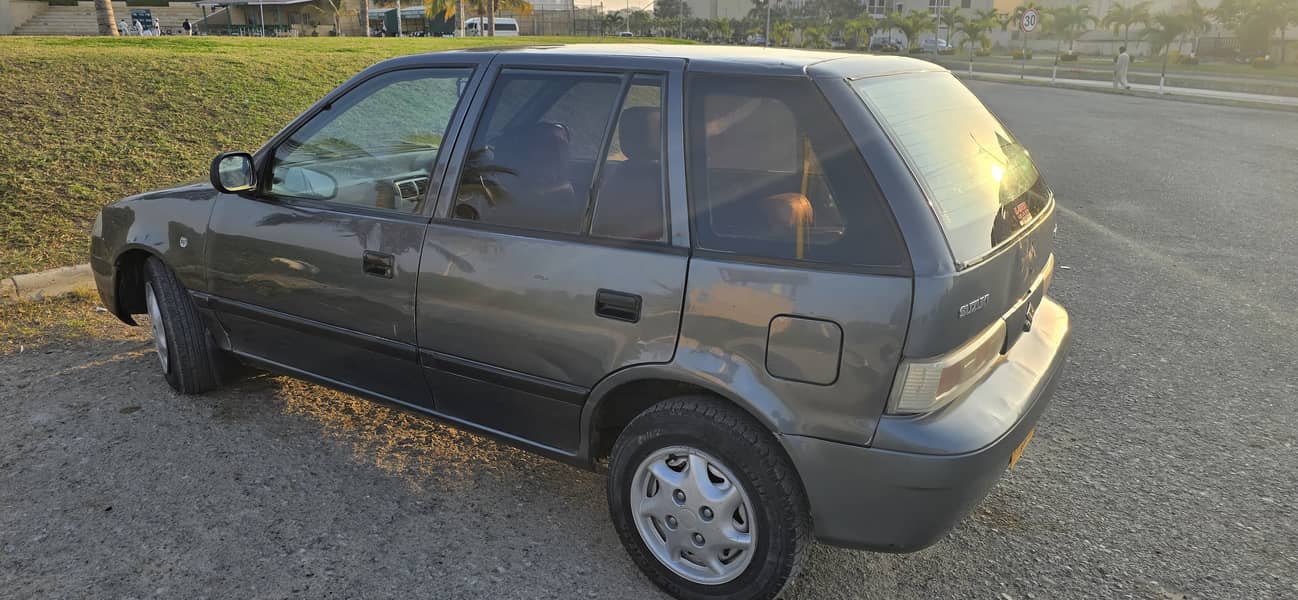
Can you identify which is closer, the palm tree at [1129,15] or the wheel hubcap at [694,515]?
the wheel hubcap at [694,515]

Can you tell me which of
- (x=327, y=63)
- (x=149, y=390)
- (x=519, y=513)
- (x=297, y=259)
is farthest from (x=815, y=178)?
(x=327, y=63)

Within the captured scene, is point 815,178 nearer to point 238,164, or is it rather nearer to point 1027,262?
point 1027,262

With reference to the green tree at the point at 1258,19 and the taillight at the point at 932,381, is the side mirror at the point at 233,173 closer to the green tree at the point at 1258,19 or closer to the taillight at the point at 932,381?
the taillight at the point at 932,381

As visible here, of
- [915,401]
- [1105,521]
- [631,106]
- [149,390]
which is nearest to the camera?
[915,401]

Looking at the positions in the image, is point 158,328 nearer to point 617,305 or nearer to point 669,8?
point 617,305

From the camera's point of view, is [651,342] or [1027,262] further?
[1027,262]

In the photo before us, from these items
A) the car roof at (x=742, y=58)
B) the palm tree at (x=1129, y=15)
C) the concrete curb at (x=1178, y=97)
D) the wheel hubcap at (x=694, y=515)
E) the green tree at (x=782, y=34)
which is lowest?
the wheel hubcap at (x=694, y=515)

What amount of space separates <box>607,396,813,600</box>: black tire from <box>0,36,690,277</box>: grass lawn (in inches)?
132

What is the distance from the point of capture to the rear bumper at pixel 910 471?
86.9 inches

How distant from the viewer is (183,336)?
12.7 ft

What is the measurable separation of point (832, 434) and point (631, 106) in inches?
46.9

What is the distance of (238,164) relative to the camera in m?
3.46

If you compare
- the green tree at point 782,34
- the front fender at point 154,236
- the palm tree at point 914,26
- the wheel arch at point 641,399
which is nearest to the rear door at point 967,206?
the wheel arch at point 641,399

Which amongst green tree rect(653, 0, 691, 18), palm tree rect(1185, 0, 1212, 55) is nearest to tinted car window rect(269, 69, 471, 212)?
palm tree rect(1185, 0, 1212, 55)
